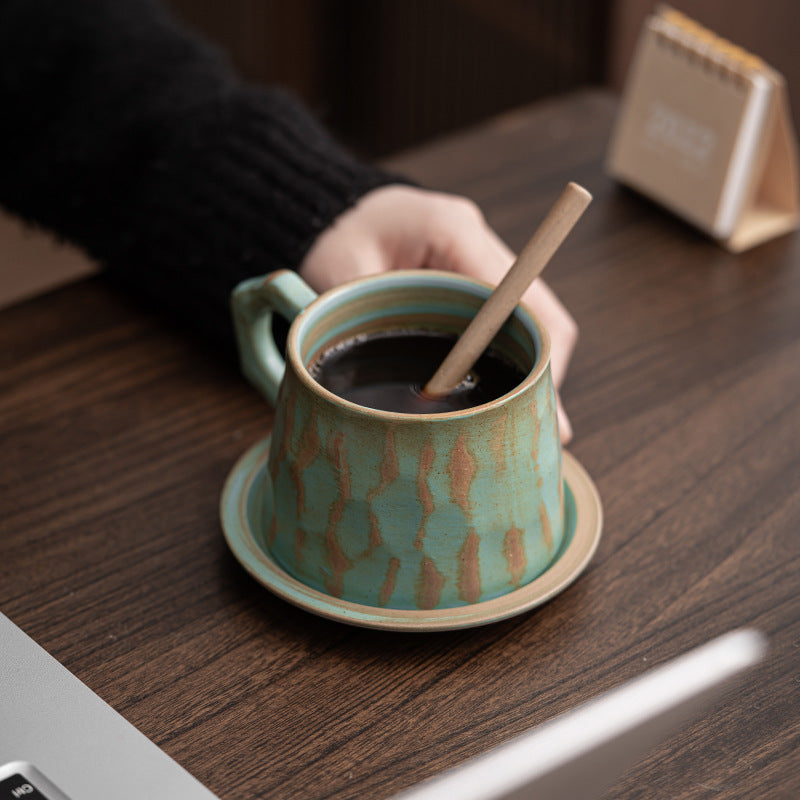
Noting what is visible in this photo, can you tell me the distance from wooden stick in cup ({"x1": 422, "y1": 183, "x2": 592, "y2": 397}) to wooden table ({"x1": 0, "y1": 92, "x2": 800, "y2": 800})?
0.40 feet

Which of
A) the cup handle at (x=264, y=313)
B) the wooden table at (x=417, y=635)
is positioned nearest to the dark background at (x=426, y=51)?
the wooden table at (x=417, y=635)

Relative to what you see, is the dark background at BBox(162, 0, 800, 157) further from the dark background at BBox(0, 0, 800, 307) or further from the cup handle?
the cup handle

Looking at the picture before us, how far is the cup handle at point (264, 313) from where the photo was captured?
0.50 m

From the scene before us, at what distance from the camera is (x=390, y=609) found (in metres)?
0.47

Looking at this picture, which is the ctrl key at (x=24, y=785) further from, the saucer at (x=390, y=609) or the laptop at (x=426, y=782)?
the saucer at (x=390, y=609)

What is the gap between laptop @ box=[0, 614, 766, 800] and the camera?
0.41m

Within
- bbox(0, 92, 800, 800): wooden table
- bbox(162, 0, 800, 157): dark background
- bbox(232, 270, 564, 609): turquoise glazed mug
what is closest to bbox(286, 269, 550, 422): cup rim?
bbox(232, 270, 564, 609): turquoise glazed mug

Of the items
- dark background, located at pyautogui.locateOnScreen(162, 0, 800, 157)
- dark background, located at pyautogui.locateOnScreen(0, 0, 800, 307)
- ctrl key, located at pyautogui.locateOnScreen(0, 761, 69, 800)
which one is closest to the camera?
Answer: ctrl key, located at pyautogui.locateOnScreen(0, 761, 69, 800)

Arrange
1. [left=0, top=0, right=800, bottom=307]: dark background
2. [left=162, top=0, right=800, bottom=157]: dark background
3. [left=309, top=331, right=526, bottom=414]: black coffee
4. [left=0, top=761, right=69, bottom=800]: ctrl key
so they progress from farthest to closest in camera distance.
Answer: [left=162, top=0, right=800, bottom=157]: dark background < [left=0, top=0, right=800, bottom=307]: dark background < [left=309, top=331, right=526, bottom=414]: black coffee < [left=0, top=761, right=69, bottom=800]: ctrl key

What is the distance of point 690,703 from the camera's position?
1.50 ft

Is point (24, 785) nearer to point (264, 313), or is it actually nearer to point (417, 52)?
point (264, 313)

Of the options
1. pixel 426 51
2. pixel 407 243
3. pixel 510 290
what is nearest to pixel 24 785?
pixel 510 290

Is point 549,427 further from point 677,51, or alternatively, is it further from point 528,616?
point 677,51

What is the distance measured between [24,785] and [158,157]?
0.47 m
